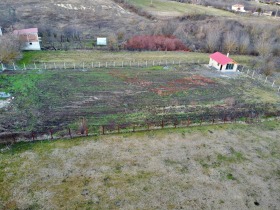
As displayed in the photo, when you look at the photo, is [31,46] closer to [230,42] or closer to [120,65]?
[120,65]

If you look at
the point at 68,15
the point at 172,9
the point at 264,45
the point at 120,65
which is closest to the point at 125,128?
the point at 120,65

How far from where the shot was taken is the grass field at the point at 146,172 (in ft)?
46.7

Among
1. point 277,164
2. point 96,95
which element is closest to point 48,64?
point 96,95

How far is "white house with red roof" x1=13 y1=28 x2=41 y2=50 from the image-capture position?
36.0 meters

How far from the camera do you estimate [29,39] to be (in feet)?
120

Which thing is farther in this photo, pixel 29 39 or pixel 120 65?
pixel 29 39

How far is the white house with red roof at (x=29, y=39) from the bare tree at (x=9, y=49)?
2.62 m

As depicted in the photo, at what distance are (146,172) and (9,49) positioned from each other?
2379 centimetres

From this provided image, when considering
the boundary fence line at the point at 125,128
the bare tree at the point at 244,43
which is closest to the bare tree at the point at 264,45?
the bare tree at the point at 244,43

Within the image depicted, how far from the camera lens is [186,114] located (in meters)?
22.9

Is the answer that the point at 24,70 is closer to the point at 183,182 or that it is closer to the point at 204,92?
the point at 204,92

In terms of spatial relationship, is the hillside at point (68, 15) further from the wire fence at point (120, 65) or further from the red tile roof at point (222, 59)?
the red tile roof at point (222, 59)

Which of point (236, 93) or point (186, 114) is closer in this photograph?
point (186, 114)

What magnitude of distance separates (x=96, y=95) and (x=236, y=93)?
15075 mm
